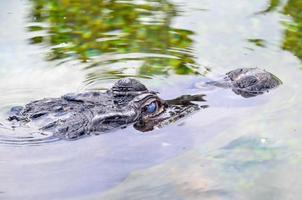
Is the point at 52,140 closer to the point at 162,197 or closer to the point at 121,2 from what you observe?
the point at 162,197

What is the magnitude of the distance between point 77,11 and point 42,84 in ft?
6.54

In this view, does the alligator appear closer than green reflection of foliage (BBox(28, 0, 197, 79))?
Yes

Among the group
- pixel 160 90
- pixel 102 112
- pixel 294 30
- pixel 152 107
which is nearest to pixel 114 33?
pixel 160 90

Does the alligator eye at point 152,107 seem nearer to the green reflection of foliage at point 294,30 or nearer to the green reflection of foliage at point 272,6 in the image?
the green reflection of foliage at point 294,30

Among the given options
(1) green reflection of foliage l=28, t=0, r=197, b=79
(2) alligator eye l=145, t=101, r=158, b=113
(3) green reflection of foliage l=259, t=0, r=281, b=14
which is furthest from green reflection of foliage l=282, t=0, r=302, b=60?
(2) alligator eye l=145, t=101, r=158, b=113

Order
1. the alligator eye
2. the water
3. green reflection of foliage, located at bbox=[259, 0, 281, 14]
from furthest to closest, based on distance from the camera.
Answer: green reflection of foliage, located at bbox=[259, 0, 281, 14], the alligator eye, the water

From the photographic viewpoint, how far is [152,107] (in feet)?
15.7

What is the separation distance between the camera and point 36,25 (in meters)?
7.20

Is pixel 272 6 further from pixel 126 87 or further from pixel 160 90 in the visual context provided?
pixel 126 87

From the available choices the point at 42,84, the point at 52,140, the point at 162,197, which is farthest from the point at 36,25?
the point at 162,197

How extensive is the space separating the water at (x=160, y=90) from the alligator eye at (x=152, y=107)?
0.18m

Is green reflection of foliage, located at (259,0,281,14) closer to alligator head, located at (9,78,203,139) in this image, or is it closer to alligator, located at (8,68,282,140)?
alligator, located at (8,68,282,140)

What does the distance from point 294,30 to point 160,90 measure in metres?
2.28

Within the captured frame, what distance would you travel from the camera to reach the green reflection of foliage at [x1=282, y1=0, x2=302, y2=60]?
6536 millimetres
